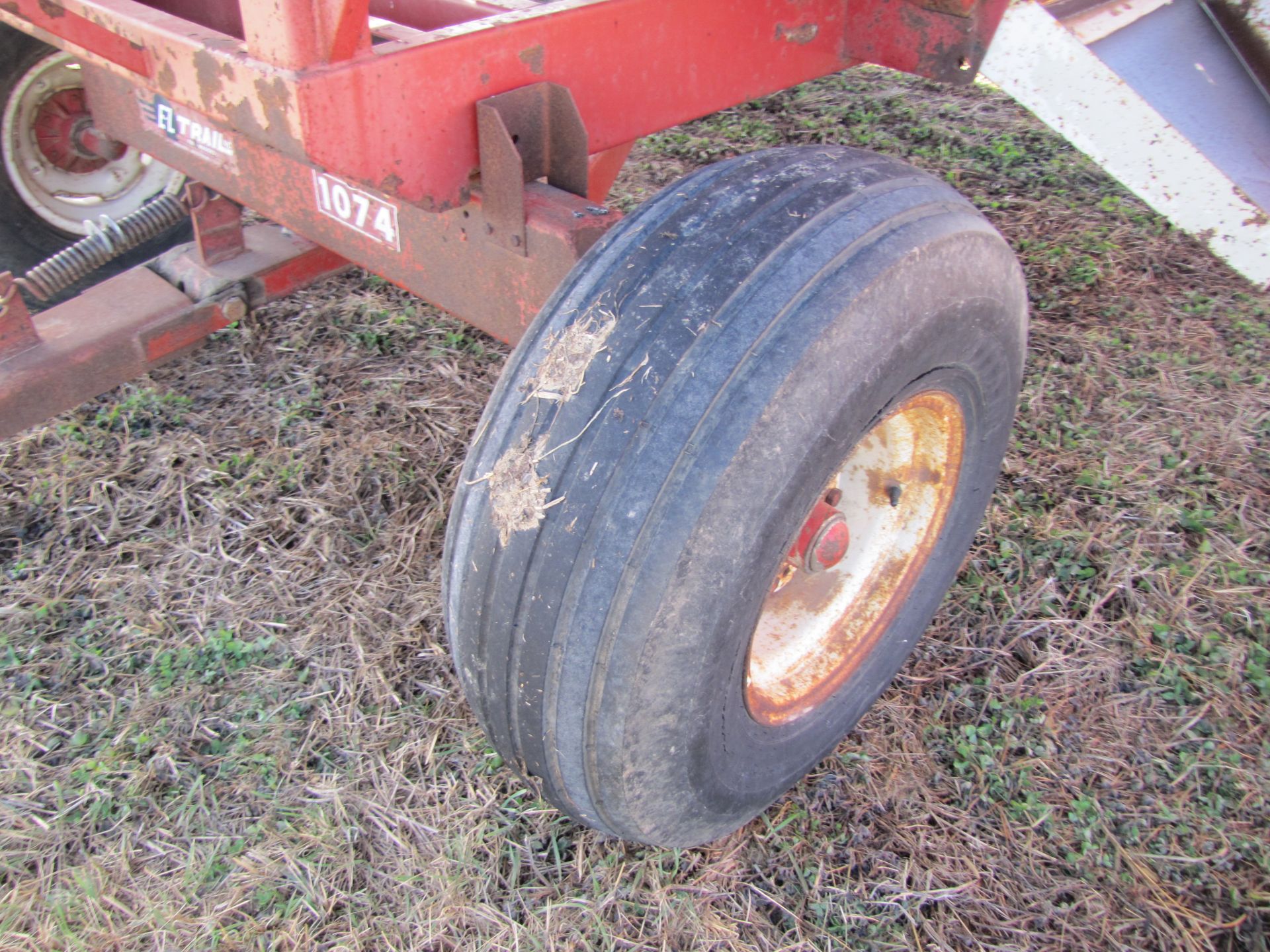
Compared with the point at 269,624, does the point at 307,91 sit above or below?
above

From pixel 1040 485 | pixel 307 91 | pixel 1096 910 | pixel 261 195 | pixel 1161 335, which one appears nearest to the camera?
pixel 307 91

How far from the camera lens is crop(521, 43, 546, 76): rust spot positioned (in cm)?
152

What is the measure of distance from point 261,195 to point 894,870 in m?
1.78

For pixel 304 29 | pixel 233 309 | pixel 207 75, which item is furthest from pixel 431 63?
pixel 233 309

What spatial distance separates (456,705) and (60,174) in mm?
2001

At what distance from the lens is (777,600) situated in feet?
6.17

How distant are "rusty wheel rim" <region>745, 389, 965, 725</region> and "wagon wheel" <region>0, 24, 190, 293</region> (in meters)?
2.02

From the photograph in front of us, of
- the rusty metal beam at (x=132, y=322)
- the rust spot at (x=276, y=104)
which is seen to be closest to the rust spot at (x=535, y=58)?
the rust spot at (x=276, y=104)

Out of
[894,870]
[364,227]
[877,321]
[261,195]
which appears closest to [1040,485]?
[894,870]

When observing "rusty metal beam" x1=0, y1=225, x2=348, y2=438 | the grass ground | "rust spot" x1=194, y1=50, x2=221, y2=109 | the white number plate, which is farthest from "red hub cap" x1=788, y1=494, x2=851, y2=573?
"rusty metal beam" x1=0, y1=225, x2=348, y2=438

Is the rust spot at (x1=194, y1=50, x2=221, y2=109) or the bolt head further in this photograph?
the bolt head

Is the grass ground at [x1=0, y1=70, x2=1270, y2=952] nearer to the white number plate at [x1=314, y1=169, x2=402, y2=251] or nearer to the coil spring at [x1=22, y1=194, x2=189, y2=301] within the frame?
the coil spring at [x1=22, y1=194, x2=189, y2=301]

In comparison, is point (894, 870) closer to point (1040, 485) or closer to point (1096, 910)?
point (1096, 910)

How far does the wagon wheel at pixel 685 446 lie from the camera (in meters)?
1.24
